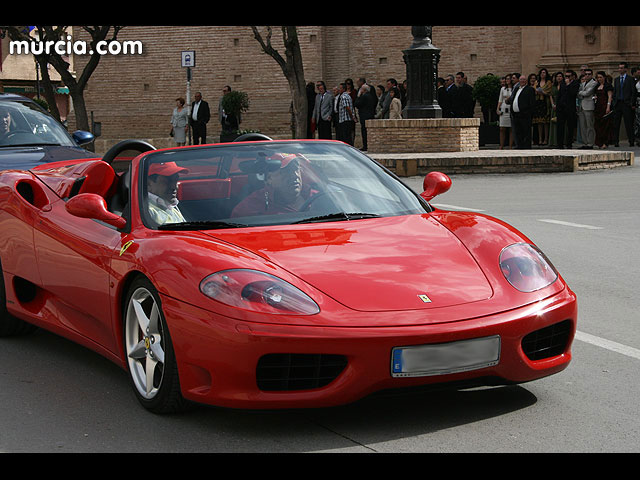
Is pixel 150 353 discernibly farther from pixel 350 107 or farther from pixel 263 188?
pixel 350 107

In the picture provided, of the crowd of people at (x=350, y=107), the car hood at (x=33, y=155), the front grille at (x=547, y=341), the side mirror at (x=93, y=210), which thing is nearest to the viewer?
the front grille at (x=547, y=341)

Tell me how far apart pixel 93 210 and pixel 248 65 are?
3537cm

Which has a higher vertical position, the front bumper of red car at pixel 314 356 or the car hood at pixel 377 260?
the car hood at pixel 377 260

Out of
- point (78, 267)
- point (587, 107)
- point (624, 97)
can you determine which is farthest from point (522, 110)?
point (78, 267)

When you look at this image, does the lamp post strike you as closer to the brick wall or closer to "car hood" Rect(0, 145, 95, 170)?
"car hood" Rect(0, 145, 95, 170)

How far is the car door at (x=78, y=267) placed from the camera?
16.4 feet

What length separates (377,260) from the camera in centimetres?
455

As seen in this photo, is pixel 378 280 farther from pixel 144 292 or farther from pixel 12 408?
pixel 12 408

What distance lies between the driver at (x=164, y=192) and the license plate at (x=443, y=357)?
1.52m

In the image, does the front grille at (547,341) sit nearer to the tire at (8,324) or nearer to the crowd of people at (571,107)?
the tire at (8,324)

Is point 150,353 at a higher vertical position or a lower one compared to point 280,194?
lower

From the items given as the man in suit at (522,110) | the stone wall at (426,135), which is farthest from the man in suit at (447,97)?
the stone wall at (426,135)

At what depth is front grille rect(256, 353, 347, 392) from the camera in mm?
4078
